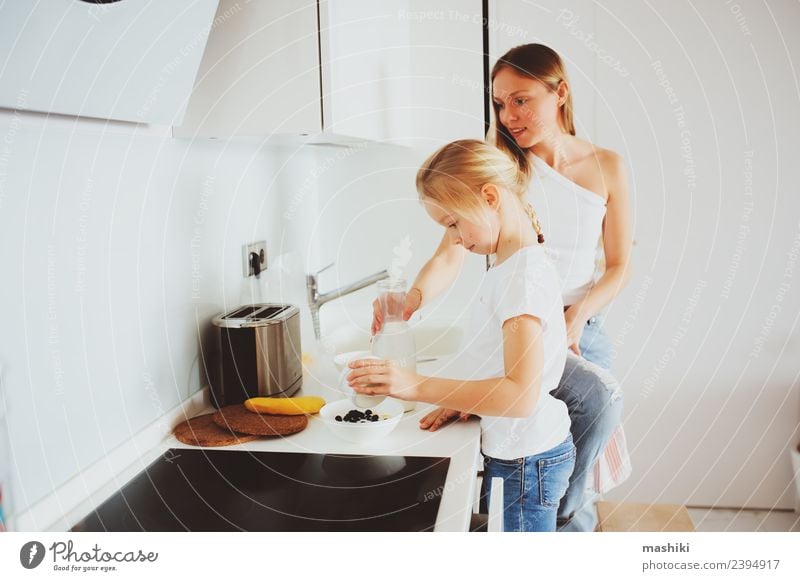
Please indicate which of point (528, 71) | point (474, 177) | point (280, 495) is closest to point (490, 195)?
point (474, 177)

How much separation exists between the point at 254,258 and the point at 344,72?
354 millimetres

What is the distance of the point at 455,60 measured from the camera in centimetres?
87

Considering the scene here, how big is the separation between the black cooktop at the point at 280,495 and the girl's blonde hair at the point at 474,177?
282 mm

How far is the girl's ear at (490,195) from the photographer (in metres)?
0.78

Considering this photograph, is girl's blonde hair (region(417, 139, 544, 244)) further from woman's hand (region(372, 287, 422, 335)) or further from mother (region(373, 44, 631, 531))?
woman's hand (region(372, 287, 422, 335))

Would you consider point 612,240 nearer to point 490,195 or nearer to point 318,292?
point 490,195

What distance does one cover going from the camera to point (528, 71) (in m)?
0.80

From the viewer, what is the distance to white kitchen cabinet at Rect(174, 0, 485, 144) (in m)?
0.74

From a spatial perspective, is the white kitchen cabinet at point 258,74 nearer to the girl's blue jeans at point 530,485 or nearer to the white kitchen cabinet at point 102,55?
the white kitchen cabinet at point 102,55

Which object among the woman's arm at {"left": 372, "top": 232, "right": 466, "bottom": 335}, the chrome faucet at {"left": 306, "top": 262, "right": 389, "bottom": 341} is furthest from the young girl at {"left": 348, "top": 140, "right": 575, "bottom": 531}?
the chrome faucet at {"left": 306, "top": 262, "right": 389, "bottom": 341}

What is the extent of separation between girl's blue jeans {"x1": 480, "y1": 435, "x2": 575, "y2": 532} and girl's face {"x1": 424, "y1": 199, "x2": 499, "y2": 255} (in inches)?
9.9

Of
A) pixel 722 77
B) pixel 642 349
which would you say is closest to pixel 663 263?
pixel 642 349

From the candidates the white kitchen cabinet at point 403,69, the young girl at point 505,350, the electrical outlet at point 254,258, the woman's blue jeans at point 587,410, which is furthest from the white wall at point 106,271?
the woman's blue jeans at point 587,410
